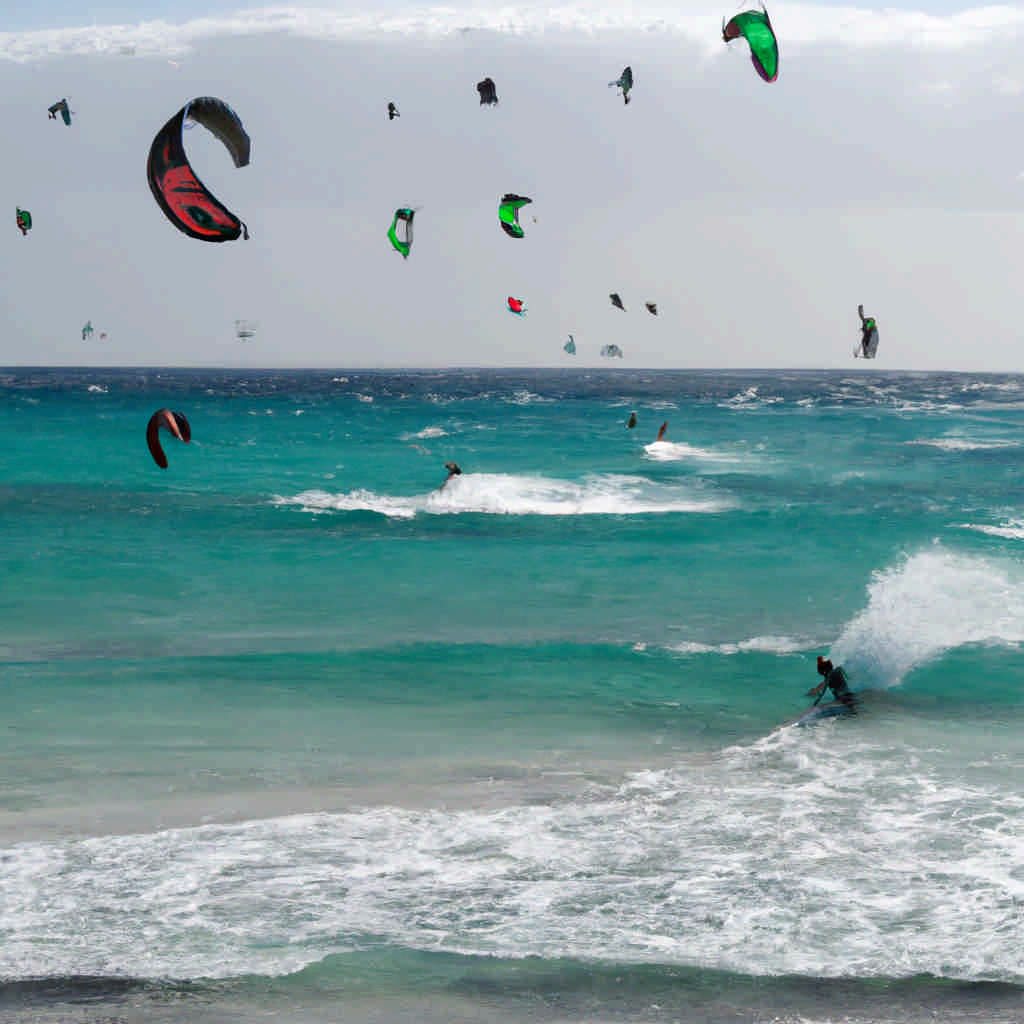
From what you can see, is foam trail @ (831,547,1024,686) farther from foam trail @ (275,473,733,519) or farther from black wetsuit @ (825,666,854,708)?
foam trail @ (275,473,733,519)

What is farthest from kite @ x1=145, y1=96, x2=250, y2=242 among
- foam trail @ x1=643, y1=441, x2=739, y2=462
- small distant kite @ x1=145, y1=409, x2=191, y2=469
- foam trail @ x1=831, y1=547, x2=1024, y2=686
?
foam trail @ x1=643, y1=441, x2=739, y2=462

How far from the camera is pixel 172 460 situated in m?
53.9

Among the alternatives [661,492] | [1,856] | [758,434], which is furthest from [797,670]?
[758,434]

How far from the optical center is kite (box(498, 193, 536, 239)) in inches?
760

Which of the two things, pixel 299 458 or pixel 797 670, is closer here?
pixel 797 670

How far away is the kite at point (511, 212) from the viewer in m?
19.3

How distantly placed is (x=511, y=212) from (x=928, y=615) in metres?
9.56

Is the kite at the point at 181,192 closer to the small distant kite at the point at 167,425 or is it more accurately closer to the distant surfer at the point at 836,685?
the small distant kite at the point at 167,425

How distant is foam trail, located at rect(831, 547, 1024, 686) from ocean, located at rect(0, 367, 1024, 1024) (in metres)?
0.10

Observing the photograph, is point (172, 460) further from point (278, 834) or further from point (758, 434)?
point (278, 834)

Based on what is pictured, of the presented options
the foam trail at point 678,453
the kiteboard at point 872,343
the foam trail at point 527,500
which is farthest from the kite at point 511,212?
the foam trail at point 678,453

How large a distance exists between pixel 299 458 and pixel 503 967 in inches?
1997

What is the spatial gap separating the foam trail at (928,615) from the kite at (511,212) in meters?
8.32

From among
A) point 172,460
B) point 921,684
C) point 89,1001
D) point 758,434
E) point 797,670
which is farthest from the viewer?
point 758,434
